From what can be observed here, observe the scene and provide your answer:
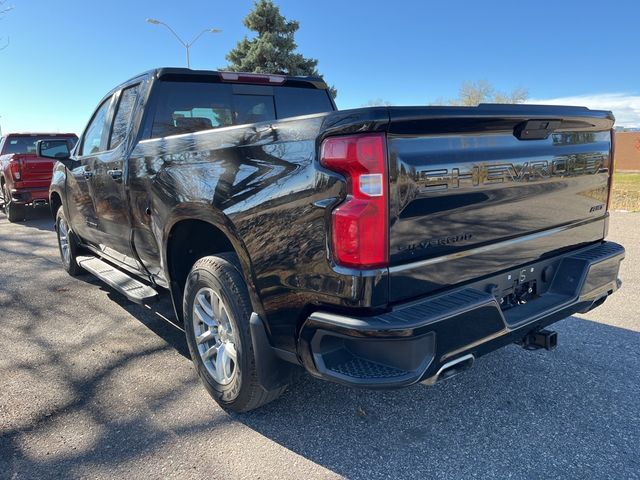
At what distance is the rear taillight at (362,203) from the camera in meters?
1.91

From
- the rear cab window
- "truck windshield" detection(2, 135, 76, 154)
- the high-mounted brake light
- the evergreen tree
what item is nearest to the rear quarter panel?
the high-mounted brake light

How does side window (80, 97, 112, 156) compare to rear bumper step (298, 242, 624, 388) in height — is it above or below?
above

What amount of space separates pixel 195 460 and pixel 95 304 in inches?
118

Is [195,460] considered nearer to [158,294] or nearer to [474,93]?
[158,294]

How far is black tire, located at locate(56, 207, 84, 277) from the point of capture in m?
5.55

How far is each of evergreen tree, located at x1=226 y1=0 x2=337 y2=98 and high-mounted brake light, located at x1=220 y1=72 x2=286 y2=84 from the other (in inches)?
967

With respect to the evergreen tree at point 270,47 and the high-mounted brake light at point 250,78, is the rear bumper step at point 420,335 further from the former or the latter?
the evergreen tree at point 270,47

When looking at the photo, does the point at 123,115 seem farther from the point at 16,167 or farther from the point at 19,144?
the point at 19,144

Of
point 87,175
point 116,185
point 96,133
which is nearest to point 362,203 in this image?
point 116,185

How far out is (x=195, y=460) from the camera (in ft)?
8.05

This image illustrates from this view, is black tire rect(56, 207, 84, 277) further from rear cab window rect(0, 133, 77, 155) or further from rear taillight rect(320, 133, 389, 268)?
rear cab window rect(0, 133, 77, 155)

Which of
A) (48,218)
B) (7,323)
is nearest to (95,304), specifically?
(7,323)

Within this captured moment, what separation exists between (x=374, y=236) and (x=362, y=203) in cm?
14

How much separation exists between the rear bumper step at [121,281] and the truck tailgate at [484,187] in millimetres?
2215
